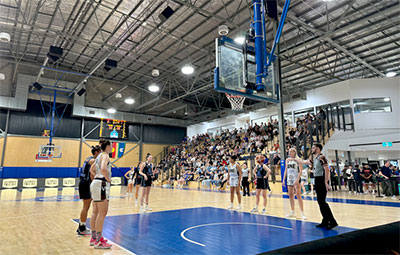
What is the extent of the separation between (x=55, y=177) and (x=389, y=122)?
2745cm

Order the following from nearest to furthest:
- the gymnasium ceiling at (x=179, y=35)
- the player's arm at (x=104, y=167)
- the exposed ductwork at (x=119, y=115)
→ the player's arm at (x=104, y=167) → the gymnasium ceiling at (x=179, y=35) → the exposed ductwork at (x=119, y=115)

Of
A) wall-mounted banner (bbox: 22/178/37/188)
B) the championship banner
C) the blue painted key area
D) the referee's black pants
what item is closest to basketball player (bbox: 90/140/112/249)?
the blue painted key area

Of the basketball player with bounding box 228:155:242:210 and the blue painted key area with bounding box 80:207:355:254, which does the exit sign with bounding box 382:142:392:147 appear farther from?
the blue painted key area with bounding box 80:207:355:254

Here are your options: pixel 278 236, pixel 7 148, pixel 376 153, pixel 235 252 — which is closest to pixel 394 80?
pixel 376 153

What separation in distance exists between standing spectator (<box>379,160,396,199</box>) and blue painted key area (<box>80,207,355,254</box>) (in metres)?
7.87

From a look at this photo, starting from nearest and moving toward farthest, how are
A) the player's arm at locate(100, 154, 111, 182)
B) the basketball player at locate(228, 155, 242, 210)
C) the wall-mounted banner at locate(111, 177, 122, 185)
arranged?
the player's arm at locate(100, 154, 111, 182) < the basketball player at locate(228, 155, 242, 210) < the wall-mounted banner at locate(111, 177, 122, 185)

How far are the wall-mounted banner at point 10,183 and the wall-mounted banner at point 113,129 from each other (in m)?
8.12

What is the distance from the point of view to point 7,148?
21.7 meters

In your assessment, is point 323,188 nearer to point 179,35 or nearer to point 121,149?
point 179,35

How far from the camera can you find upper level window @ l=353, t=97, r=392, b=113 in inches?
700

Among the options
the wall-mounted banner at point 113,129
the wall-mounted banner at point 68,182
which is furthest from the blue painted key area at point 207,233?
the wall-mounted banner at point 113,129

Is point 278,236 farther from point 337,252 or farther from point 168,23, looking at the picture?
point 168,23

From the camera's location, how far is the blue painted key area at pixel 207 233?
413 cm

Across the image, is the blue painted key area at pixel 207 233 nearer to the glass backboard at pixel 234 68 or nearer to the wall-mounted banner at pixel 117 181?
the glass backboard at pixel 234 68
